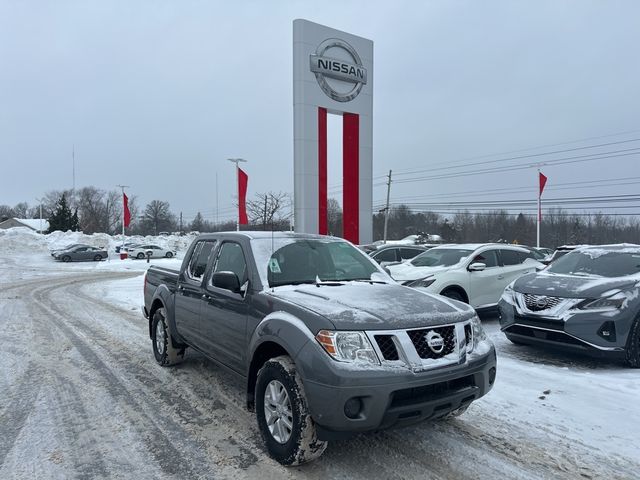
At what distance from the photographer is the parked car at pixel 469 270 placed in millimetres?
9141

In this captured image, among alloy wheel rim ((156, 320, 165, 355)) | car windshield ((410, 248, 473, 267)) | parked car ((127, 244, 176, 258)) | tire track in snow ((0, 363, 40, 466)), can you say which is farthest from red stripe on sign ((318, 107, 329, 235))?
parked car ((127, 244, 176, 258))

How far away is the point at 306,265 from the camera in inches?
182

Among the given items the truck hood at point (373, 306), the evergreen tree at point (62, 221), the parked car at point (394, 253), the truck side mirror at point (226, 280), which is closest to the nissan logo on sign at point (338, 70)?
the parked car at point (394, 253)

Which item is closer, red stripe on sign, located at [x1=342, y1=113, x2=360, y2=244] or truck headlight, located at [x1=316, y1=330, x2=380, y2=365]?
truck headlight, located at [x1=316, y1=330, x2=380, y2=365]

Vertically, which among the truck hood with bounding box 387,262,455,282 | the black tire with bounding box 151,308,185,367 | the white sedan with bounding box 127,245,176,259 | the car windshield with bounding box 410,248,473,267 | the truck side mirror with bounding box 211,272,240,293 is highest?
the truck side mirror with bounding box 211,272,240,293

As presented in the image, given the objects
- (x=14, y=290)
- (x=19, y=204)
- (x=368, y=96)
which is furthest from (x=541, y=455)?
(x=19, y=204)

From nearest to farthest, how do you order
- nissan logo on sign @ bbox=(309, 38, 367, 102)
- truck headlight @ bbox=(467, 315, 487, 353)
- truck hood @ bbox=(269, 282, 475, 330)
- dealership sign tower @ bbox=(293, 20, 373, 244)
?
truck hood @ bbox=(269, 282, 475, 330) → truck headlight @ bbox=(467, 315, 487, 353) → dealership sign tower @ bbox=(293, 20, 373, 244) → nissan logo on sign @ bbox=(309, 38, 367, 102)

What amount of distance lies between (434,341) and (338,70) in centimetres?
2004

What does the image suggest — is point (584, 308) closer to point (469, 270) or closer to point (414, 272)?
point (469, 270)

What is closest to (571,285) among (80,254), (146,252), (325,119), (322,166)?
(322,166)

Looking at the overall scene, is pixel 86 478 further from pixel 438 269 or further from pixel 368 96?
pixel 368 96

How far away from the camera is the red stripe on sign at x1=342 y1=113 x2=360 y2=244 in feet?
72.9

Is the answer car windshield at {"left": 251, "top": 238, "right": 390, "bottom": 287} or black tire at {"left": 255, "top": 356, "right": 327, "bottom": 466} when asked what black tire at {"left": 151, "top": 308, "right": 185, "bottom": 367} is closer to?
car windshield at {"left": 251, "top": 238, "right": 390, "bottom": 287}

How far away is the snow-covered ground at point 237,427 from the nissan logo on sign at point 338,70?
16.3 m
